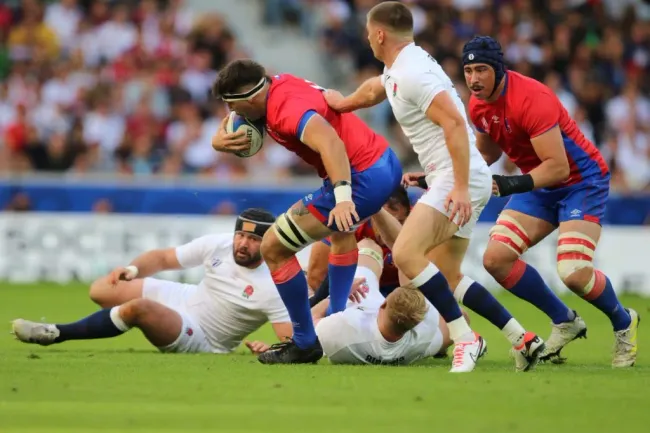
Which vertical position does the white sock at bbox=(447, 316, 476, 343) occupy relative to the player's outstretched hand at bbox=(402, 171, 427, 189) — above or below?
below

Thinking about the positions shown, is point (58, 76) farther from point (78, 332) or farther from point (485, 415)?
point (485, 415)

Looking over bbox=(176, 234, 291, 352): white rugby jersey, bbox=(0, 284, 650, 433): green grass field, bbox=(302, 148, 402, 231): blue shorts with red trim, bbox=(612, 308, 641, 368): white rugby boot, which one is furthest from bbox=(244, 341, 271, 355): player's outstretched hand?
bbox=(612, 308, 641, 368): white rugby boot

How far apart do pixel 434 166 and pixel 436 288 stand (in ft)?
2.78

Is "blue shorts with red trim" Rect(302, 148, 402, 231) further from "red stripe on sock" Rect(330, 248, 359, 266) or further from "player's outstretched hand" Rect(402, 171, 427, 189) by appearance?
"red stripe on sock" Rect(330, 248, 359, 266)

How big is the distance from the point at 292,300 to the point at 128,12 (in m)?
13.8

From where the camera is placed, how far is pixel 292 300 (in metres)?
9.11

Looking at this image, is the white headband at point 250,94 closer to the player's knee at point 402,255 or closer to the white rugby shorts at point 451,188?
the white rugby shorts at point 451,188

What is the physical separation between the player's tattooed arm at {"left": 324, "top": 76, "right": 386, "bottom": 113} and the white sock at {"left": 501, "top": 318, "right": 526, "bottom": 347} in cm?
183

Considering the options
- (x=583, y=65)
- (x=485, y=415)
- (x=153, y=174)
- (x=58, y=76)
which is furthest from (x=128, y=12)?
(x=485, y=415)

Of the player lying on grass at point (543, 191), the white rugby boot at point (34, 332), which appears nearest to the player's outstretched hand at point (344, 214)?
the player lying on grass at point (543, 191)

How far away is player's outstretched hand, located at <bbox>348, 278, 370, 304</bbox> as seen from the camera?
9.85 metres

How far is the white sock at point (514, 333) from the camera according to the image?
29.2 feet

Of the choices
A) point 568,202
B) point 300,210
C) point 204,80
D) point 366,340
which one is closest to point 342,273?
point 366,340

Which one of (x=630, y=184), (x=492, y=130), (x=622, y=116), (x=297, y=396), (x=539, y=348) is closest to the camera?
(x=297, y=396)
